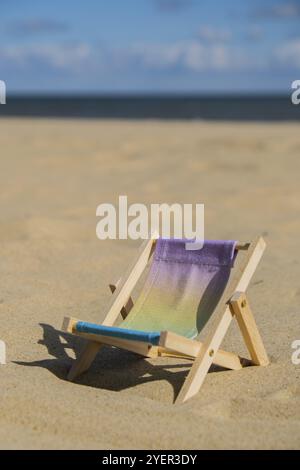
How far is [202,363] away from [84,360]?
0.65 metres

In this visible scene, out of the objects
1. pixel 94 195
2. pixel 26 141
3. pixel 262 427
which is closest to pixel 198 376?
pixel 262 427

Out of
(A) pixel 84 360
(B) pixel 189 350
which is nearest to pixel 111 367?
(A) pixel 84 360

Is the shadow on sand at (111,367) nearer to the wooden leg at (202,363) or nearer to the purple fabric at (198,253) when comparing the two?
the wooden leg at (202,363)

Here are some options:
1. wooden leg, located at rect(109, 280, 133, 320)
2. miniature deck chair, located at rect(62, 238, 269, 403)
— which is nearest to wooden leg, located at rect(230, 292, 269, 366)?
miniature deck chair, located at rect(62, 238, 269, 403)

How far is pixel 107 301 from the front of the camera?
5.34 meters

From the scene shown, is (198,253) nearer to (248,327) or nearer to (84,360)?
(248,327)

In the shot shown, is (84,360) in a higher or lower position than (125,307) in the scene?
lower

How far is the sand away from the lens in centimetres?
334

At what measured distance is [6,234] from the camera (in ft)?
22.1

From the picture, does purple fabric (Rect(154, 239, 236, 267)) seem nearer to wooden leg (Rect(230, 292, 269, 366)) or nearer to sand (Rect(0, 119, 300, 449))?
wooden leg (Rect(230, 292, 269, 366))

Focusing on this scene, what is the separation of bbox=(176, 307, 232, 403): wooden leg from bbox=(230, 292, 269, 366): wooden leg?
60mm

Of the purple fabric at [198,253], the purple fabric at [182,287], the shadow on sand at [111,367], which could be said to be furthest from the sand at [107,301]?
the purple fabric at [198,253]

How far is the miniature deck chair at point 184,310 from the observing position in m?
3.81

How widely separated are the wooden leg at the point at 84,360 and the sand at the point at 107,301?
51mm
